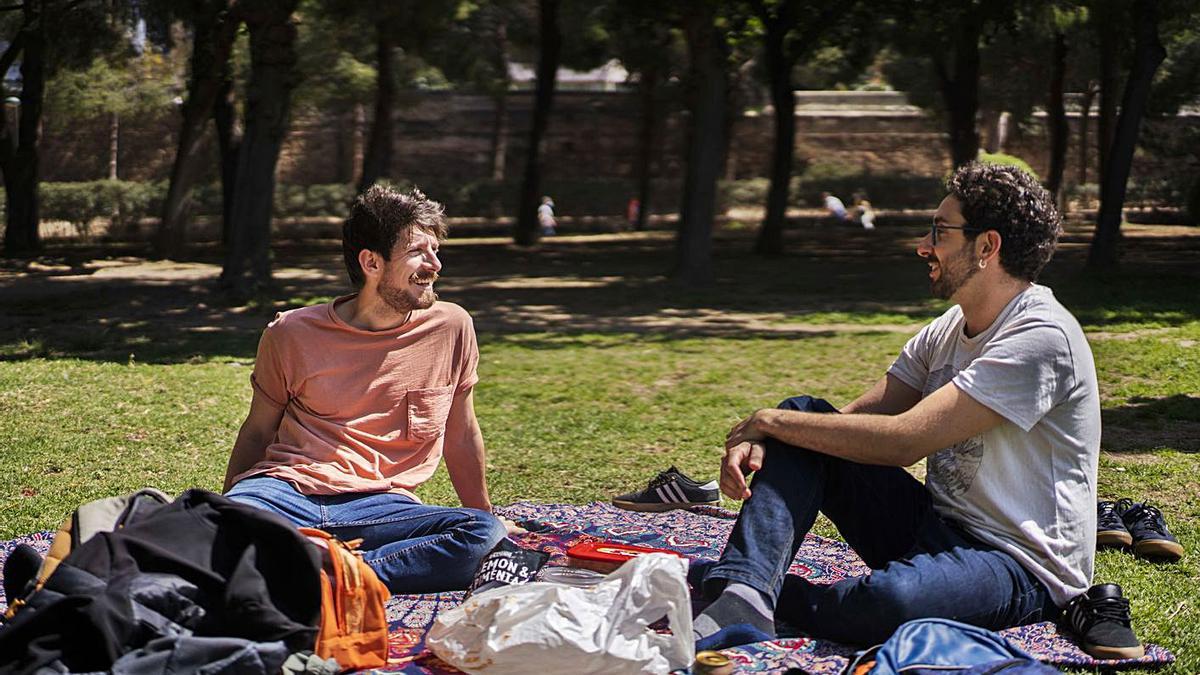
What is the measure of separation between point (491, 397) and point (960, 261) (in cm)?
578

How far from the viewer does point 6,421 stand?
7.82m

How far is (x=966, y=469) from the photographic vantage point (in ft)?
13.0

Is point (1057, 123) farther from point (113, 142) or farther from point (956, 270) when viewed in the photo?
point (956, 270)

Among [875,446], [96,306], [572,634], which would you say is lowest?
[96,306]

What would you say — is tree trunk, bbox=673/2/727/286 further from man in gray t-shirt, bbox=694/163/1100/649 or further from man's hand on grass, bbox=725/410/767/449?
man's hand on grass, bbox=725/410/767/449

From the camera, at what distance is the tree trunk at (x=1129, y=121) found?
57.4 feet

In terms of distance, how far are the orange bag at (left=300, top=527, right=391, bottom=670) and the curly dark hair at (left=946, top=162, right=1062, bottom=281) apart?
2019 mm

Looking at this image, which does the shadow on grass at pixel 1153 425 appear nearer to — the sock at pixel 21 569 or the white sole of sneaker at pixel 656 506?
the white sole of sneaker at pixel 656 506

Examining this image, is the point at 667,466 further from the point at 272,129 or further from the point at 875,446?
the point at 272,129

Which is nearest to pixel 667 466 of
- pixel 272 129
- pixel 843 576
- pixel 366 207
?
pixel 843 576

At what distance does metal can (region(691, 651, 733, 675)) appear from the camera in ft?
11.6

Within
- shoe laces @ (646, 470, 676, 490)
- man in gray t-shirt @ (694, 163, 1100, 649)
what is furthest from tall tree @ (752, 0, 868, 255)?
man in gray t-shirt @ (694, 163, 1100, 649)

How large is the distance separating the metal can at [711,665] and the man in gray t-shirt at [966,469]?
0.12 meters

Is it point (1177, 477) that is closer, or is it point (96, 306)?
point (1177, 477)
